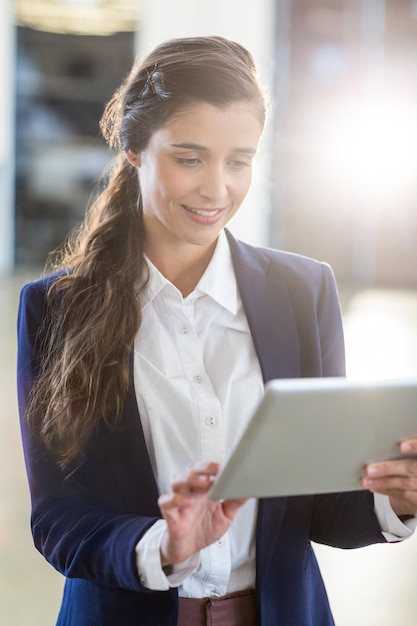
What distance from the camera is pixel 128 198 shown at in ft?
4.33

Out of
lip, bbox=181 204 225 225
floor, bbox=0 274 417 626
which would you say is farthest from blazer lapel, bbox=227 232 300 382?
floor, bbox=0 274 417 626

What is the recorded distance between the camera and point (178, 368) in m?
1.17

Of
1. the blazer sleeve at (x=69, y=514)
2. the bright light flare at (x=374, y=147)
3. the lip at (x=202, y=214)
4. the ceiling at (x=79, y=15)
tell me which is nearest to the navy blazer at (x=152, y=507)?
the blazer sleeve at (x=69, y=514)

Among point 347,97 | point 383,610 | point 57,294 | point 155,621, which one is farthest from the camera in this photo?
point 347,97

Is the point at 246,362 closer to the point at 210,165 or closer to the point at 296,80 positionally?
the point at 210,165

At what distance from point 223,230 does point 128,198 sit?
0.15 m

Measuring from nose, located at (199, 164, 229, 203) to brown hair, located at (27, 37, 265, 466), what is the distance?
87mm

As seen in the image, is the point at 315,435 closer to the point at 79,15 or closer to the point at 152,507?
the point at 152,507

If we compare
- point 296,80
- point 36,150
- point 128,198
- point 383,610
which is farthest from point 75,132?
point 128,198

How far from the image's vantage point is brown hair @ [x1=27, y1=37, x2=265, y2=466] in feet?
3.74

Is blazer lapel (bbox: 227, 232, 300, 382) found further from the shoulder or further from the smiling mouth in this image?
the smiling mouth

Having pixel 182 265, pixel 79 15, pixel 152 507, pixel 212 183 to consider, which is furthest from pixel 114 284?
pixel 79 15

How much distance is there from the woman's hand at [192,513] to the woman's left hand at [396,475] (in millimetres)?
147

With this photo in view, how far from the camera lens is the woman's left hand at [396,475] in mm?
936
